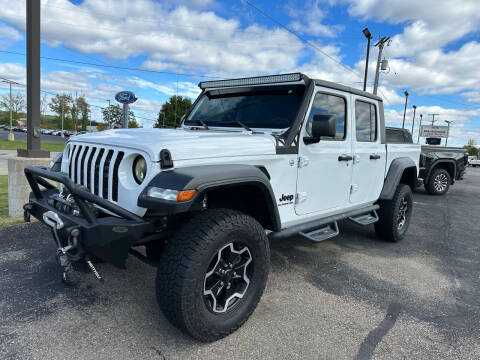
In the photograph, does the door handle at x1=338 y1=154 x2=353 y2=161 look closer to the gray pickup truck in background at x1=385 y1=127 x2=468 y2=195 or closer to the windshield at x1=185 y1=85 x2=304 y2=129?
the windshield at x1=185 y1=85 x2=304 y2=129

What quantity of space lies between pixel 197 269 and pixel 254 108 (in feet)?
6.03

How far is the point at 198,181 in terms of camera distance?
7.16 ft

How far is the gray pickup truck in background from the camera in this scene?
1052cm

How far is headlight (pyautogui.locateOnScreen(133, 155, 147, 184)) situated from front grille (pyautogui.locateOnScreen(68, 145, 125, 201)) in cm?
13

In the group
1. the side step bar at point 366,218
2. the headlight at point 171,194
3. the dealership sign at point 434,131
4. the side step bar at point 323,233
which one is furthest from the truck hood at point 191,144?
the dealership sign at point 434,131

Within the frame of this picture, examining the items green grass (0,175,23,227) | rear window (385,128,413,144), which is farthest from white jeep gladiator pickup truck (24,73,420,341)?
rear window (385,128,413,144)

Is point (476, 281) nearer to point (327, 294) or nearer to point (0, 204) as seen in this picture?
point (327, 294)

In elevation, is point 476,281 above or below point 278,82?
below

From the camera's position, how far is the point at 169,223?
8.43 feet

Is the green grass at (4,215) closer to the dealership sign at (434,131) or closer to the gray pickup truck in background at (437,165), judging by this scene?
the gray pickup truck in background at (437,165)

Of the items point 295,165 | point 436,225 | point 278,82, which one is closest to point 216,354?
point 295,165

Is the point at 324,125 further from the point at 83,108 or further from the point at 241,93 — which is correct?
the point at 83,108

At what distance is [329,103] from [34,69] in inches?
182

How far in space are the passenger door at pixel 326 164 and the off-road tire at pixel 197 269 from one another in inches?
35.7
